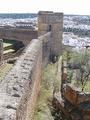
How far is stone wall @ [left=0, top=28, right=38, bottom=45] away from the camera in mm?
25750

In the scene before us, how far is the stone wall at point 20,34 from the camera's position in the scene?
25.8 m

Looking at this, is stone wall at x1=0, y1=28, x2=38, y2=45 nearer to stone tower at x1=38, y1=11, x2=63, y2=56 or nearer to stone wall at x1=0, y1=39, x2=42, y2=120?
stone tower at x1=38, y1=11, x2=63, y2=56

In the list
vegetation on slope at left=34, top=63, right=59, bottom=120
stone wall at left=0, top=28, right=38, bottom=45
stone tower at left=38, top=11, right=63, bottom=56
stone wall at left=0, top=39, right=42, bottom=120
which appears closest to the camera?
stone wall at left=0, top=39, right=42, bottom=120

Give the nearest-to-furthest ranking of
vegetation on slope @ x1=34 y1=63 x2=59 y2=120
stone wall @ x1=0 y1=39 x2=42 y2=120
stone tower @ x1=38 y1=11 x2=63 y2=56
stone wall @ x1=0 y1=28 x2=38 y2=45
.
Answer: stone wall @ x1=0 y1=39 x2=42 y2=120
vegetation on slope @ x1=34 y1=63 x2=59 y2=120
stone tower @ x1=38 y1=11 x2=63 y2=56
stone wall @ x1=0 y1=28 x2=38 y2=45

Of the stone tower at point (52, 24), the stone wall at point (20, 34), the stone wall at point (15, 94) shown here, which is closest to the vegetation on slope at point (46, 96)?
the stone wall at point (15, 94)

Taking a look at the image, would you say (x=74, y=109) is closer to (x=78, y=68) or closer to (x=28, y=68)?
(x=28, y=68)

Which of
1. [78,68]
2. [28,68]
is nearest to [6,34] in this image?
[78,68]

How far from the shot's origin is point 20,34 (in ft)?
86.4

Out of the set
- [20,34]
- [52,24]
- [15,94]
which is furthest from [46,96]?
[20,34]

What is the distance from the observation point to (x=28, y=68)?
8375 millimetres

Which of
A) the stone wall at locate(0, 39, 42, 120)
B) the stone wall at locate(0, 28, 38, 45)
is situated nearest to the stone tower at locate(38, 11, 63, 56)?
the stone wall at locate(0, 28, 38, 45)

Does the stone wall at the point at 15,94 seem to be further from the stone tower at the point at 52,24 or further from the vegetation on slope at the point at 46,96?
the stone tower at the point at 52,24

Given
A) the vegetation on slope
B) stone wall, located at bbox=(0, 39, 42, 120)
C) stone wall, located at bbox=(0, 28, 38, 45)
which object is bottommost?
the vegetation on slope

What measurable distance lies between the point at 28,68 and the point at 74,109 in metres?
5.17
